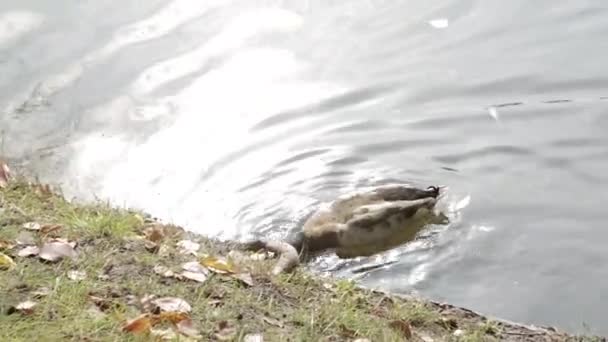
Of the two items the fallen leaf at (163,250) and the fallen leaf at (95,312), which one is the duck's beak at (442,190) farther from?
the fallen leaf at (95,312)

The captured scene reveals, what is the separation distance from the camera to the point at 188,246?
5359mm

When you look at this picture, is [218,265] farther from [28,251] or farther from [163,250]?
[28,251]

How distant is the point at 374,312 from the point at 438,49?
4.23 meters

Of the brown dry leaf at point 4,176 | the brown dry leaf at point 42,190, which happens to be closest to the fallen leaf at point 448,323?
the brown dry leaf at point 42,190

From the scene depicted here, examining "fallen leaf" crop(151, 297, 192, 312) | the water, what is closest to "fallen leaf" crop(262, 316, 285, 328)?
"fallen leaf" crop(151, 297, 192, 312)

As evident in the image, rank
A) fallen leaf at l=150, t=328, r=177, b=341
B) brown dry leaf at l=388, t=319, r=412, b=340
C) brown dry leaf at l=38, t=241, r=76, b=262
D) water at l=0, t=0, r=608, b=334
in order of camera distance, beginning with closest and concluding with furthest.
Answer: fallen leaf at l=150, t=328, r=177, b=341
brown dry leaf at l=38, t=241, r=76, b=262
brown dry leaf at l=388, t=319, r=412, b=340
water at l=0, t=0, r=608, b=334

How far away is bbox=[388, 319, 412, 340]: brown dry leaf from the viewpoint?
4664 millimetres

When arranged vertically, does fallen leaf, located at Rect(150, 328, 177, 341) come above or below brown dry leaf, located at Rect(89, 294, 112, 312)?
above

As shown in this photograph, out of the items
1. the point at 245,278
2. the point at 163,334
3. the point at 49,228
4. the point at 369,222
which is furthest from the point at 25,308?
the point at 369,222

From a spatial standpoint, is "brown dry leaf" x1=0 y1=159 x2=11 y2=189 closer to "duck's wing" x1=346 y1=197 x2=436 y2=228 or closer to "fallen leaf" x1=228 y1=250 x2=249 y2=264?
"fallen leaf" x1=228 y1=250 x2=249 y2=264

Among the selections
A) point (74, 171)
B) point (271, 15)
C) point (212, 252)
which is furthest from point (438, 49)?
point (212, 252)

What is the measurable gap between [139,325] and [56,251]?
907mm

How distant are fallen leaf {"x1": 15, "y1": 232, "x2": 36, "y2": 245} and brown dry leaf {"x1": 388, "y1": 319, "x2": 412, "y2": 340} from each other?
1.73 meters

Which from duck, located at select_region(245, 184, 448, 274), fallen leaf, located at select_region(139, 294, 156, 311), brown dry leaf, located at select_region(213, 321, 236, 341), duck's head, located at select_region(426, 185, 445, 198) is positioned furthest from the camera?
duck's head, located at select_region(426, 185, 445, 198)
